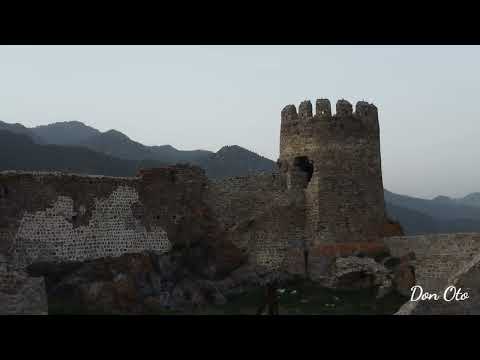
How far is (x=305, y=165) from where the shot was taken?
23516 mm

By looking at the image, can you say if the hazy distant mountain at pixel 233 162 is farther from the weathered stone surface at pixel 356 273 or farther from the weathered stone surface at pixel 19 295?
the weathered stone surface at pixel 19 295

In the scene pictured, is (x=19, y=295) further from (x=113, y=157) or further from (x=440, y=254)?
(x=113, y=157)

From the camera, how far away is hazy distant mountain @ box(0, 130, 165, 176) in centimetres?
4350

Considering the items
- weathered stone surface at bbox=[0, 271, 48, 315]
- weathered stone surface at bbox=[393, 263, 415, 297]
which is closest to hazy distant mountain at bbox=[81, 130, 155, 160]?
Result: weathered stone surface at bbox=[393, 263, 415, 297]

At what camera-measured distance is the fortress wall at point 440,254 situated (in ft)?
61.5

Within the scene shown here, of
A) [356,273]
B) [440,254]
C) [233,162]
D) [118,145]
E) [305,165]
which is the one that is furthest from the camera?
[118,145]

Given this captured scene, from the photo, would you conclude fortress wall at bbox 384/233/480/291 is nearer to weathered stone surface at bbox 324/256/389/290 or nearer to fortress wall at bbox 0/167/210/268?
weathered stone surface at bbox 324/256/389/290

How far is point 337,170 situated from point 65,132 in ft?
190

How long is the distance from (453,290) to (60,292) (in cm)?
1021

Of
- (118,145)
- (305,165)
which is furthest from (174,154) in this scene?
(305,165)

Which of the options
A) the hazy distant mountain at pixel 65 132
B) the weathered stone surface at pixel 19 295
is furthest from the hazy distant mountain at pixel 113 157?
the weathered stone surface at pixel 19 295

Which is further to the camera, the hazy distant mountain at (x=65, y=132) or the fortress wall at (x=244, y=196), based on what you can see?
the hazy distant mountain at (x=65, y=132)

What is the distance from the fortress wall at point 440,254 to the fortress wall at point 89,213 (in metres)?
7.68
